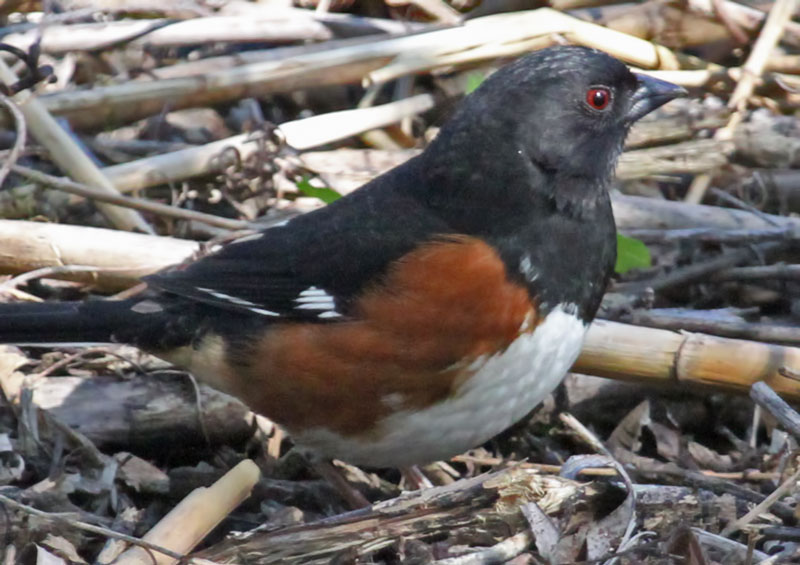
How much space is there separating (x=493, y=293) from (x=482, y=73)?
161 cm

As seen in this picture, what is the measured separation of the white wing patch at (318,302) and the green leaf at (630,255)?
2.89 feet

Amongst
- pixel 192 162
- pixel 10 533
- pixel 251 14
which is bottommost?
pixel 10 533

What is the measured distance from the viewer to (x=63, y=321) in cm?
292

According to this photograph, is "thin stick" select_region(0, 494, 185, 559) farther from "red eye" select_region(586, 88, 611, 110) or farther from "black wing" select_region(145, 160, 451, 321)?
"red eye" select_region(586, 88, 611, 110)

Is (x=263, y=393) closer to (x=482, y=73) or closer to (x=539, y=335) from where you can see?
(x=539, y=335)

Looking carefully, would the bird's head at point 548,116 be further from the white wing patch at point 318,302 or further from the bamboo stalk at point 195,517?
the bamboo stalk at point 195,517

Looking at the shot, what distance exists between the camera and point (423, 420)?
2.68 metres

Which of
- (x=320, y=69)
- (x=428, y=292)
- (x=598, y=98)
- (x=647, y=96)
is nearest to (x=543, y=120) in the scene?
(x=598, y=98)

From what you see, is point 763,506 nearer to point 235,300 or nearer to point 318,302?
point 318,302

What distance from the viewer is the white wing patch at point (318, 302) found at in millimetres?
2787

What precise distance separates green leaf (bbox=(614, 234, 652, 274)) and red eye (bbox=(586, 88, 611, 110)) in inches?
20.6

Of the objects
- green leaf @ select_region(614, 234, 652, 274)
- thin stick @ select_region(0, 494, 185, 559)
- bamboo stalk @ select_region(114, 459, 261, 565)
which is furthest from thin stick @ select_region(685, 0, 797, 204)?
thin stick @ select_region(0, 494, 185, 559)

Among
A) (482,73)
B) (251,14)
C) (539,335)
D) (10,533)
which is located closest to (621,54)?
(482,73)

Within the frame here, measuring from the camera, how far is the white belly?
263 cm
